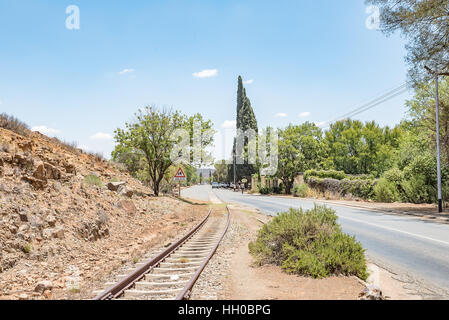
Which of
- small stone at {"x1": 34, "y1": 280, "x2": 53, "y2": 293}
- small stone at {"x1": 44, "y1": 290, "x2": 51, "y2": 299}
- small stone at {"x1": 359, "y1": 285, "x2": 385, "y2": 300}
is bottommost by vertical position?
small stone at {"x1": 44, "y1": 290, "x2": 51, "y2": 299}

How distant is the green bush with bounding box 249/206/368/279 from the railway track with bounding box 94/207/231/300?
1660 mm

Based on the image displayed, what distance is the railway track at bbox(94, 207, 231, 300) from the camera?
5.82 meters

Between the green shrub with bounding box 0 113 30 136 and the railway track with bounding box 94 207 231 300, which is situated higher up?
the green shrub with bounding box 0 113 30 136

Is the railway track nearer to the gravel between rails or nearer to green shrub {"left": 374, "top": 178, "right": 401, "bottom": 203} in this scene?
the gravel between rails

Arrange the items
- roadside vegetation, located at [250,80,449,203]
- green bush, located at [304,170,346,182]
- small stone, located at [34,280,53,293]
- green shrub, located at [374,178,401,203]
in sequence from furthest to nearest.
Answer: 1. green bush, located at [304,170,346,182]
2. green shrub, located at [374,178,401,203]
3. roadside vegetation, located at [250,80,449,203]
4. small stone, located at [34,280,53,293]

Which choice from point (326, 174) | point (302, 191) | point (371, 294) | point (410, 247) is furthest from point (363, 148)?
point (371, 294)

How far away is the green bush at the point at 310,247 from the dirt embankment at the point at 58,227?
146 inches

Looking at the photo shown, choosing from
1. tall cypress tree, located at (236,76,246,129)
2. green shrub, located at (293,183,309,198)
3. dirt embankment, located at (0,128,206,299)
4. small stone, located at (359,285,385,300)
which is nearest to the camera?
small stone, located at (359,285,385,300)

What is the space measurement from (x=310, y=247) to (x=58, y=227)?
6.92m

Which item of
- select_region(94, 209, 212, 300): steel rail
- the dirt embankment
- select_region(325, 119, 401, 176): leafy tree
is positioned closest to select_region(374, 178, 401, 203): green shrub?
the dirt embankment

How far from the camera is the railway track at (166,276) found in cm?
582

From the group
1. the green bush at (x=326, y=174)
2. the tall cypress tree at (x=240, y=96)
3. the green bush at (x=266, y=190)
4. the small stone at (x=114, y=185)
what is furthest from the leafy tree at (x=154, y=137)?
the tall cypress tree at (x=240, y=96)

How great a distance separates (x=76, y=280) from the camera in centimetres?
702
